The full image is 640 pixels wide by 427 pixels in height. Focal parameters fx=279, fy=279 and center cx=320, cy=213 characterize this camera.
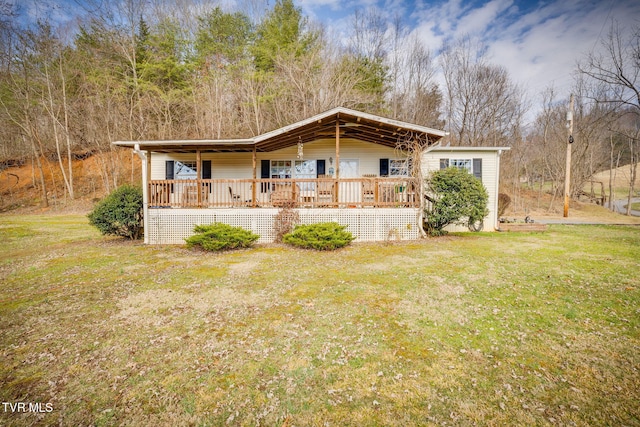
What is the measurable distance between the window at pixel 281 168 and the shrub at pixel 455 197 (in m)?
6.15

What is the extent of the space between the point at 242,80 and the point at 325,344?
1933cm

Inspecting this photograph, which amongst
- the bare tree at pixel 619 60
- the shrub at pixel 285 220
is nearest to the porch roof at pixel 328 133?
the shrub at pixel 285 220

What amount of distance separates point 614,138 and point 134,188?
38.6 m

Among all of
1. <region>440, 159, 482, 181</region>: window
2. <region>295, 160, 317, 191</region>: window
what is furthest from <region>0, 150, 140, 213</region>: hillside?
<region>440, 159, 482, 181</region>: window

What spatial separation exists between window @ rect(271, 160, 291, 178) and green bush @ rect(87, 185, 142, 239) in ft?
17.5

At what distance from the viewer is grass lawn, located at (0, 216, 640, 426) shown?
7.50ft

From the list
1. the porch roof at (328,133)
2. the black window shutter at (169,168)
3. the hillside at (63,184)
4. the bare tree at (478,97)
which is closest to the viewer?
the porch roof at (328,133)

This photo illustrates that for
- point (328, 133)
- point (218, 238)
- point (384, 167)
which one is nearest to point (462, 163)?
point (384, 167)

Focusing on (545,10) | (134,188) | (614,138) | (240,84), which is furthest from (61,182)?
(614,138)

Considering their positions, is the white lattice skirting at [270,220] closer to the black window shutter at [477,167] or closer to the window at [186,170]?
the window at [186,170]

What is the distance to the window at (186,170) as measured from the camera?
41.9 feet

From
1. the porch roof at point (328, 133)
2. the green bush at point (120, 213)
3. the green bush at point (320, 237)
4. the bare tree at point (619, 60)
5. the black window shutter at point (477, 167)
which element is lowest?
the green bush at point (320, 237)

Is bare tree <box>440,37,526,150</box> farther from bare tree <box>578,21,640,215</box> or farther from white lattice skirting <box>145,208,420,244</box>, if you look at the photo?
white lattice skirting <box>145,208,420,244</box>

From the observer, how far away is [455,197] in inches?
364
